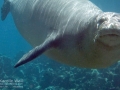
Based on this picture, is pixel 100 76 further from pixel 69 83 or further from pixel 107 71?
pixel 69 83

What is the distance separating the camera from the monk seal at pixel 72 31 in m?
3.47

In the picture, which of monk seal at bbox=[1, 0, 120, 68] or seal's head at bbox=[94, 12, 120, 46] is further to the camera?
monk seal at bbox=[1, 0, 120, 68]

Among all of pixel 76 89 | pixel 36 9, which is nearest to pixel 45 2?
pixel 36 9

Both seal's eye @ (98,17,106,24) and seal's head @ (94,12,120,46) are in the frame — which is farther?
seal's eye @ (98,17,106,24)

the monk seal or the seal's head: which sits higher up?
the monk seal

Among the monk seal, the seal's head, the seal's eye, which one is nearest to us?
the seal's head

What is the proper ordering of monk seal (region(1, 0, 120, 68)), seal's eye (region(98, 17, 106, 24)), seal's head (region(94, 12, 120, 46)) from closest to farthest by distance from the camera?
1. seal's head (region(94, 12, 120, 46))
2. monk seal (region(1, 0, 120, 68))
3. seal's eye (region(98, 17, 106, 24))

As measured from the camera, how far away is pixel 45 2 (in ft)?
21.1

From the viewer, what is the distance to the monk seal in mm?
3471

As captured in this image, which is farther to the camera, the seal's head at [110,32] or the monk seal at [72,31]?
the monk seal at [72,31]

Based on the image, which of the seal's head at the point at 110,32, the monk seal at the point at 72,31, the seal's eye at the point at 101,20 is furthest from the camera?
the seal's eye at the point at 101,20

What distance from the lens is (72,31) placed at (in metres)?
4.66

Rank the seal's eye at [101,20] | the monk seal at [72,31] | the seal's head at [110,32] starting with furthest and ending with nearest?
the seal's eye at [101,20] → the monk seal at [72,31] → the seal's head at [110,32]

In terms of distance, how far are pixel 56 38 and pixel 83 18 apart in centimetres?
92
